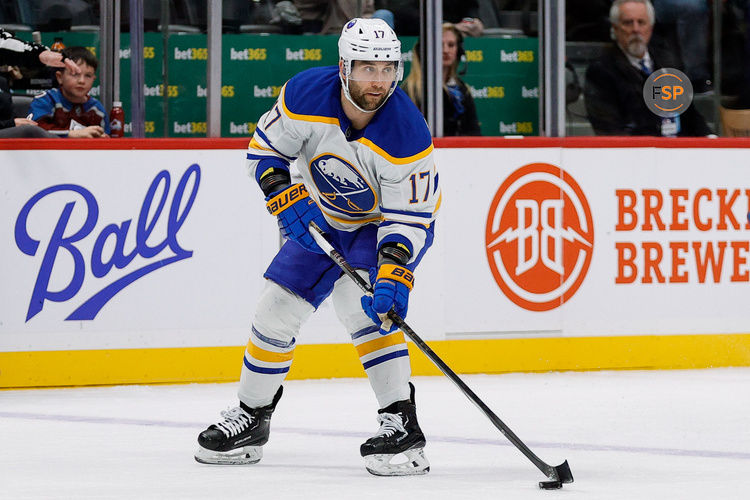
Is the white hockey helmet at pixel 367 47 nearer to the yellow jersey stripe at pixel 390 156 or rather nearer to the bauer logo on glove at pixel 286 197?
the yellow jersey stripe at pixel 390 156

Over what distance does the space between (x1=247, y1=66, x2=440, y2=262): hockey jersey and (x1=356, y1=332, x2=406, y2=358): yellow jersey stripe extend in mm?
242

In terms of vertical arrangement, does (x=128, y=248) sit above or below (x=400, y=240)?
below

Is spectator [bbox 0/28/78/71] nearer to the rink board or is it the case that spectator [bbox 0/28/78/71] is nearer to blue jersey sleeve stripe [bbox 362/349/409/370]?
the rink board

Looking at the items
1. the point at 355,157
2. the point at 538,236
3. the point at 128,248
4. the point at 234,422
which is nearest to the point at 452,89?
the point at 538,236

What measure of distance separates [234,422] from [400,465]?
483 millimetres

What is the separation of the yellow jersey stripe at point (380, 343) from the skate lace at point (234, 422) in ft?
1.23

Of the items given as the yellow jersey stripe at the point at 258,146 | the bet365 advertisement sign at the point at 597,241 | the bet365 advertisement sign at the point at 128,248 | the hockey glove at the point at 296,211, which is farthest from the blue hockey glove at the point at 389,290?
the bet365 advertisement sign at the point at 597,241

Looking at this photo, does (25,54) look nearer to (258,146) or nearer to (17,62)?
(17,62)

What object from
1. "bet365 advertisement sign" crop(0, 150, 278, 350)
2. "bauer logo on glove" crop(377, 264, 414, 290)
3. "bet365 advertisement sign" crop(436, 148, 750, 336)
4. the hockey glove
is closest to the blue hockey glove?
"bauer logo on glove" crop(377, 264, 414, 290)

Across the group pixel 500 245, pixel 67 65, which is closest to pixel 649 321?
pixel 500 245

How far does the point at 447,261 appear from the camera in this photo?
5.66 metres

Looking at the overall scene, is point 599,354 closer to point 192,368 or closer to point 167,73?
point 192,368

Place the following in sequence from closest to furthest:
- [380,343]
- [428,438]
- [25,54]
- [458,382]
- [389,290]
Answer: [389,290], [458,382], [380,343], [428,438], [25,54]

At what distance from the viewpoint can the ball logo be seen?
18.7ft
